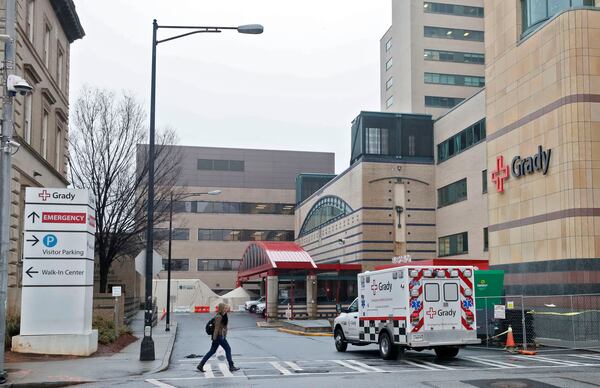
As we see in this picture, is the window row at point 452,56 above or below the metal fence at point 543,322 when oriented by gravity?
above

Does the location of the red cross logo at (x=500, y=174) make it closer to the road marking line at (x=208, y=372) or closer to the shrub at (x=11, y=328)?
the road marking line at (x=208, y=372)

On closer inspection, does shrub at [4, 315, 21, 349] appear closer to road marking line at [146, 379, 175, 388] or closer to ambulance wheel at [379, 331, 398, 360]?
road marking line at [146, 379, 175, 388]

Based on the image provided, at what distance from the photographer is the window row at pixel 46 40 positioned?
86.7ft

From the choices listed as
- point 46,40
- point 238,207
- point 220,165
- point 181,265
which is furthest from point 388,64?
Answer: point 46,40

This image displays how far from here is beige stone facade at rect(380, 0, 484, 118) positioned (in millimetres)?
69875

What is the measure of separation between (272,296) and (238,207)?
37.1 metres

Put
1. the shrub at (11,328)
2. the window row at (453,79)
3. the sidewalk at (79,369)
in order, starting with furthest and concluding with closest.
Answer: the window row at (453,79) → the shrub at (11,328) → the sidewalk at (79,369)

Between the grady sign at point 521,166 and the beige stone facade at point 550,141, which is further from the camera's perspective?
the grady sign at point 521,166

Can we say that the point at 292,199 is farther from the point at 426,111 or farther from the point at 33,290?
the point at 33,290

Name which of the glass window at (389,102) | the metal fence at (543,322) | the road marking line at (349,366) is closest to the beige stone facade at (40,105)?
the road marking line at (349,366)

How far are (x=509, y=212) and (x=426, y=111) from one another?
129ft

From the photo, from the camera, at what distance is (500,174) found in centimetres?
3288

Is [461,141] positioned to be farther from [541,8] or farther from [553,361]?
[553,361]

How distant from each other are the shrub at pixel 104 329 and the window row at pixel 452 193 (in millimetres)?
30590
